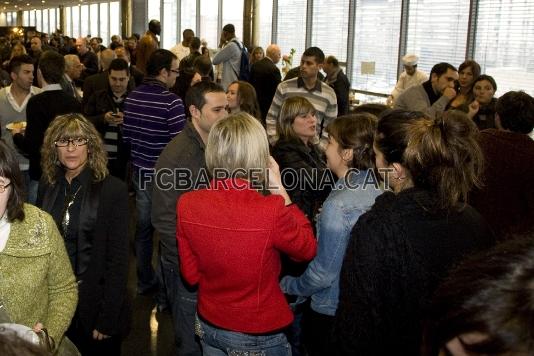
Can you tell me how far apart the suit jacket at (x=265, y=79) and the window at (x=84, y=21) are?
73.7 feet

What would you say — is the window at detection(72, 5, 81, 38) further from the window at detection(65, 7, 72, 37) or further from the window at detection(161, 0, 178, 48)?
the window at detection(161, 0, 178, 48)

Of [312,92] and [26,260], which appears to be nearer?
[26,260]

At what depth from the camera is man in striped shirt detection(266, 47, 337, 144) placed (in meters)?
5.03

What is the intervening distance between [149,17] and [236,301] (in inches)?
701

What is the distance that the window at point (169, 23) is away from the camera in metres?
17.0

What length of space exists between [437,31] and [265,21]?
4600 mm

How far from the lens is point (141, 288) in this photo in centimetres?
435

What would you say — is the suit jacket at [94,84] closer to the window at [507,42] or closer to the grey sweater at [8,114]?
the grey sweater at [8,114]

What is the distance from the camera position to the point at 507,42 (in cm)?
662

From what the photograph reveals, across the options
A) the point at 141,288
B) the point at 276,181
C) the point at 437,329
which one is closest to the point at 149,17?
the point at 141,288

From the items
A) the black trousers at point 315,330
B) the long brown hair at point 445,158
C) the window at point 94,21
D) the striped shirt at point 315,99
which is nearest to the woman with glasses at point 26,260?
the black trousers at point 315,330

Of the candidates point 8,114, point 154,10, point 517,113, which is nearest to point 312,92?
point 517,113

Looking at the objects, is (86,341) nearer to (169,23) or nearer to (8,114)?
(8,114)

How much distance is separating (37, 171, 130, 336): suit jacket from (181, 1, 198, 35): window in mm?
13430
